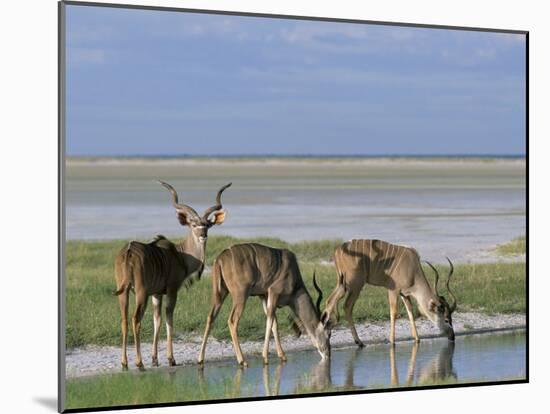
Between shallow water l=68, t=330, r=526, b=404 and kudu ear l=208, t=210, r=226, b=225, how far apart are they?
117 cm

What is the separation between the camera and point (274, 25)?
13.2 m

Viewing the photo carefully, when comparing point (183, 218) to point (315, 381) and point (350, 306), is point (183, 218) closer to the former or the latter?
point (315, 381)

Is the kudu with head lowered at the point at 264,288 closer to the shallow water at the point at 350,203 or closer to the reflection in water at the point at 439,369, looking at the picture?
→ the reflection in water at the point at 439,369

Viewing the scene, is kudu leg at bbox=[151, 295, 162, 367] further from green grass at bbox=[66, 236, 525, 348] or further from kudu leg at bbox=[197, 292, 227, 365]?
green grass at bbox=[66, 236, 525, 348]

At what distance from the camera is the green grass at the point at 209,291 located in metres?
12.7

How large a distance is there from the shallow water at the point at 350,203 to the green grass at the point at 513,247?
0.10 m

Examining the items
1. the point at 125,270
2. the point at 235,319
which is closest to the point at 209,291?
the point at 235,319

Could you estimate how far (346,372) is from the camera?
1233cm

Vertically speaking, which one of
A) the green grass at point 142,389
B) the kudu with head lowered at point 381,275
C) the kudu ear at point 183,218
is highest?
the kudu ear at point 183,218

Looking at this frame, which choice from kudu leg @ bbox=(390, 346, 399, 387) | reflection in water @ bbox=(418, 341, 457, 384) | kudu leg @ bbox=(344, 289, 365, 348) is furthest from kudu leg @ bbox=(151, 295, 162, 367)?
reflection in water @ bbox=(418, 341, 457, 384)

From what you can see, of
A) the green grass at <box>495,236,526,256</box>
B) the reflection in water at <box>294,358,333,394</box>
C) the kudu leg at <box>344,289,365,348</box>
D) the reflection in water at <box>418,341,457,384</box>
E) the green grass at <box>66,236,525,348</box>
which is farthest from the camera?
the green grass at <box>495,236,526,256</box>

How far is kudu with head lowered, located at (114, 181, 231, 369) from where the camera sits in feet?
38.5

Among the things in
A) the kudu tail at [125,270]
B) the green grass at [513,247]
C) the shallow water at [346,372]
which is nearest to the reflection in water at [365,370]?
the shallow water at [346,372]

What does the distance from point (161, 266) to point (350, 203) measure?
325 centimetres
